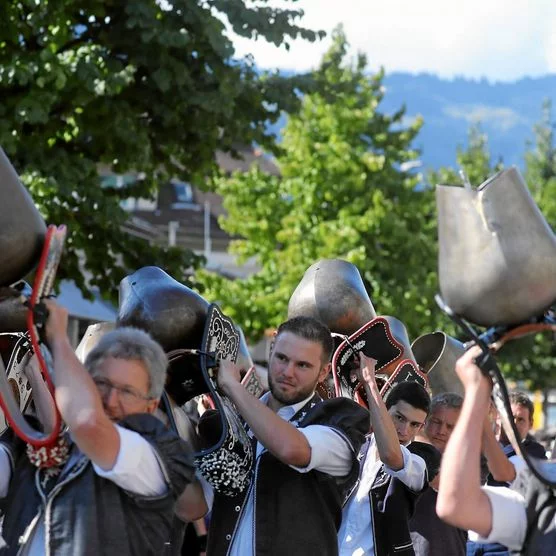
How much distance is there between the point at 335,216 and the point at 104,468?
2149 centimetres

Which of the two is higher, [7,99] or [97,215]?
[7,99]

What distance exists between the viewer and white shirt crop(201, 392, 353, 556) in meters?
5.29

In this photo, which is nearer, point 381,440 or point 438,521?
point 381,440

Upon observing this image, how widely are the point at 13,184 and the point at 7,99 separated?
789 centimetres

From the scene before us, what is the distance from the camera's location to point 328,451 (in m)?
5.33

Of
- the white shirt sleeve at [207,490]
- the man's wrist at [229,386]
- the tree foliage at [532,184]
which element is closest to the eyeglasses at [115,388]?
the man's wrist at [229,386]

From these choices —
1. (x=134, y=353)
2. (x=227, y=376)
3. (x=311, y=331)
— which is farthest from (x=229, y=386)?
(x=134, y=353)

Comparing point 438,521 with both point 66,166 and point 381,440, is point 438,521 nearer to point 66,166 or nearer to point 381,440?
point 381,440

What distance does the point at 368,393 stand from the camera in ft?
19.2

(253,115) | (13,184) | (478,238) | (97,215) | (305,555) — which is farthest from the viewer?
(253,115)

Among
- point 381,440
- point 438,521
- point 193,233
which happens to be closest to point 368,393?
point 381,440

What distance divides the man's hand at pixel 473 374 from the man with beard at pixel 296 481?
136 centimetres

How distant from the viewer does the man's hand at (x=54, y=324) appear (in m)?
4.12

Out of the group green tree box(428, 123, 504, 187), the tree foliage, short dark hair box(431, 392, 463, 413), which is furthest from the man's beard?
green tree box(428, 123, 504, 187)
